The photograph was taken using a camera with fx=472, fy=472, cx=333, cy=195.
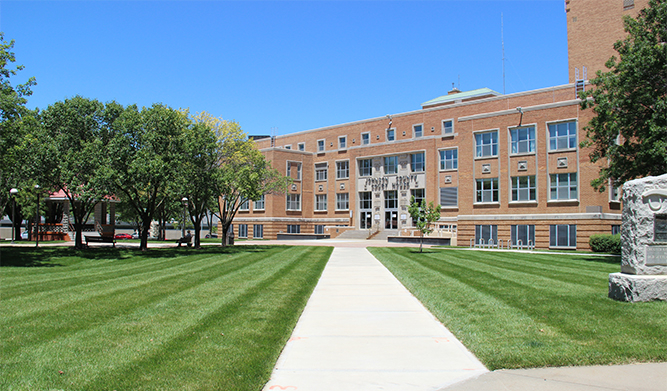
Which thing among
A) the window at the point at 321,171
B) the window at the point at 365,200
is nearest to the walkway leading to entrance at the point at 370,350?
the window at the point at 365,200

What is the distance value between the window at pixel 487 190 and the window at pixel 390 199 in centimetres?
1388

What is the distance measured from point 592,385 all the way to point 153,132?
84.6 ft

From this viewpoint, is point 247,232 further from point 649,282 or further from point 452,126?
point 649,282

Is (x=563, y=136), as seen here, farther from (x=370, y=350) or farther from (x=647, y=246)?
(x=370, y=350)

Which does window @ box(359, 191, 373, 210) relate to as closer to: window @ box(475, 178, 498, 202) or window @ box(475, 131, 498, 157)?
window @ box(475, 178, 498, 202)

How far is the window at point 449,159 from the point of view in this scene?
1993 inches

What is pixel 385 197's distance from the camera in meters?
56.9

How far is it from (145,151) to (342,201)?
38.0 metres

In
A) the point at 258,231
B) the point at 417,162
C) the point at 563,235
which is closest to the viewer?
the point at 563,235

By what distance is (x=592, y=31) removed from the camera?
52438 mm

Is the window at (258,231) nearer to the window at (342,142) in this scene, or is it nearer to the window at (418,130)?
the window at (342,142)

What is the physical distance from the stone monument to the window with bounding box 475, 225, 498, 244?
1300 inches

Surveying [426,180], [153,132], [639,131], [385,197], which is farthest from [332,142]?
[639,131]

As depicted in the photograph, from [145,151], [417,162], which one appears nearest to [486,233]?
[417,162]
